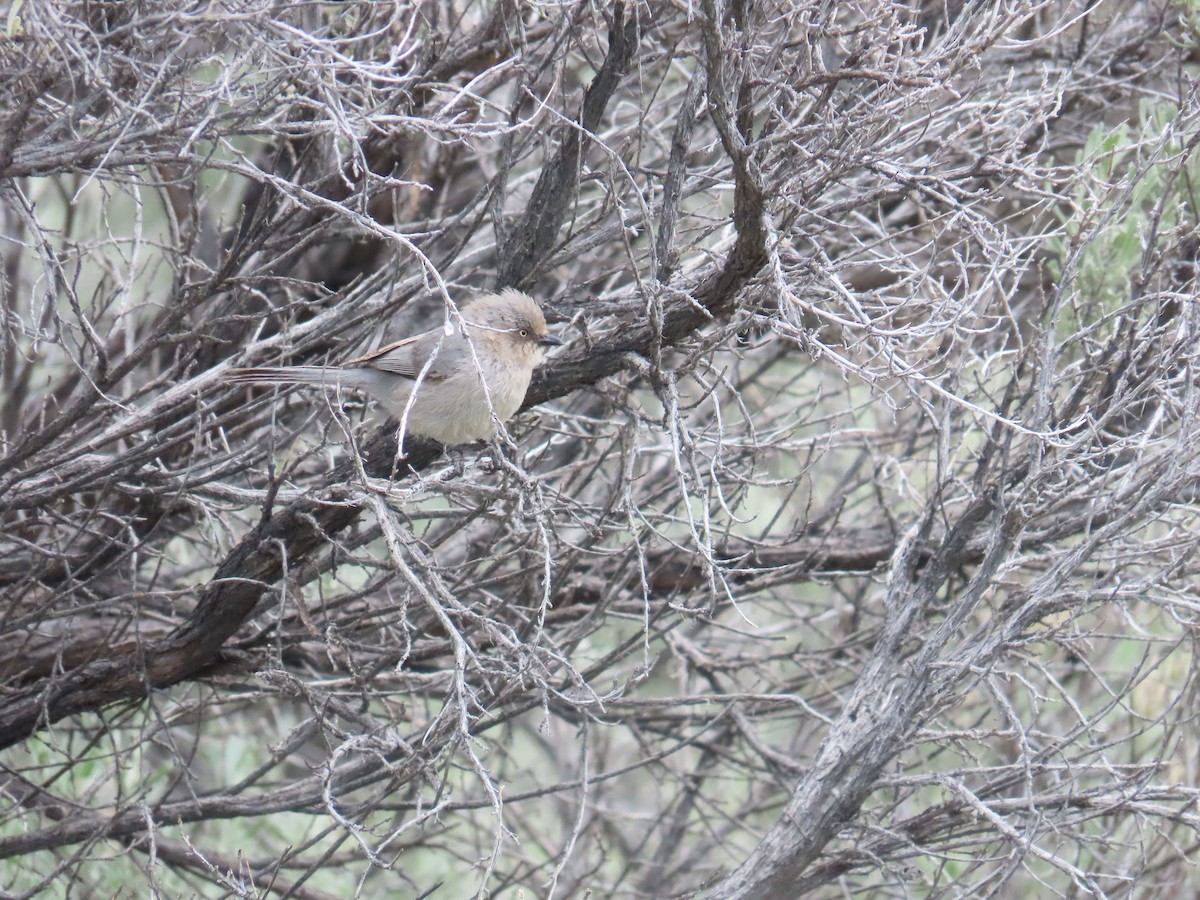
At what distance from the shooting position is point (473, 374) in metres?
4.91

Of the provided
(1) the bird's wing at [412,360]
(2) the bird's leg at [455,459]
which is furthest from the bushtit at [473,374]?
(2) the bird's leg at [455,459]

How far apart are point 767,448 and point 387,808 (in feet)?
7.03

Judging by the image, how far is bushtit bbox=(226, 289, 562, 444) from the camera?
15.4ft

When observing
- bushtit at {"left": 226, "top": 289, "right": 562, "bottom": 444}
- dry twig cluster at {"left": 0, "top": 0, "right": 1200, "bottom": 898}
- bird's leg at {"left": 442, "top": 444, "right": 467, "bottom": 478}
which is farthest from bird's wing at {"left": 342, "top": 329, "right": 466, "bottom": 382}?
bird's leg at {"left": 442, "top": 444, "right": 467, "bottom": 478}

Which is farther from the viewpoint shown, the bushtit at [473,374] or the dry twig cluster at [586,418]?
the bushtit at [473,374]

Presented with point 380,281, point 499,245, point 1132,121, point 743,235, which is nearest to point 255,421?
point 380,281

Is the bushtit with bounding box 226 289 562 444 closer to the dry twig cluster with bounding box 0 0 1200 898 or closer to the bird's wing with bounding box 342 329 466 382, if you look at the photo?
the bird's wing with bounding box 342 329 466 382

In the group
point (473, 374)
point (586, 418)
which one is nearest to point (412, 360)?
point (473, 374)

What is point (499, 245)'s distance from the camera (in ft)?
15.7

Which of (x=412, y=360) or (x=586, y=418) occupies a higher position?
(x=412, y=360)

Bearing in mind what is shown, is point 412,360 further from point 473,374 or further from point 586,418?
point 586,418

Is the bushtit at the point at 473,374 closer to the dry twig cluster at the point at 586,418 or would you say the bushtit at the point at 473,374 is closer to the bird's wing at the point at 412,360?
the bird's wing at the point at 412,360

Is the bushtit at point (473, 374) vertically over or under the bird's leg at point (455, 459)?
over

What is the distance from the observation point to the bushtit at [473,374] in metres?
4.70
